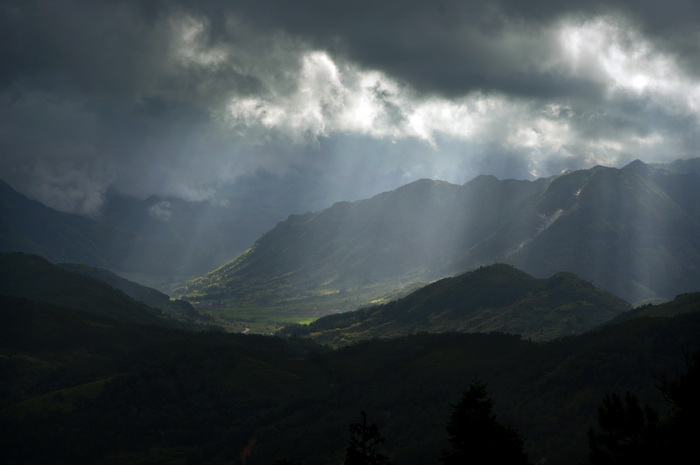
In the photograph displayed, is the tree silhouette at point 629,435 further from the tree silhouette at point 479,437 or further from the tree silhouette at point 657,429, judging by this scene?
the tree silhouette at point 479,437

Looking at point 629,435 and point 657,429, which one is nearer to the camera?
point 657,429

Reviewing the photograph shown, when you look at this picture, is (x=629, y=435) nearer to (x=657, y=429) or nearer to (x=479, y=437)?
(x=657, y=429)

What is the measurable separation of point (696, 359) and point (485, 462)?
28.0m

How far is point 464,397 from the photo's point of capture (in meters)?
62.9

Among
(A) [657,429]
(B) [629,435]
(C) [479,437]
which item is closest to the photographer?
(C) [479,437]

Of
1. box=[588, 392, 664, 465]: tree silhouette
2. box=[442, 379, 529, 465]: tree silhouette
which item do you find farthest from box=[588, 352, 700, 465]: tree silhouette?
box=[442, 379, 529, 465]: tree silhouette

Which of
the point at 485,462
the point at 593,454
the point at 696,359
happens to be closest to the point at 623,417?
the point at 593,454

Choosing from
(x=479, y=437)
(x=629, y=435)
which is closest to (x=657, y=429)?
(x=629, y=435)

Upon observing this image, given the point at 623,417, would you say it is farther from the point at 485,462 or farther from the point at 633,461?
the point at 485,462

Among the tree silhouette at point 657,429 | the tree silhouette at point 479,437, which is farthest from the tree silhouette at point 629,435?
the tree silhouette at point 479,437

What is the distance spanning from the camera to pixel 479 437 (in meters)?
60.8

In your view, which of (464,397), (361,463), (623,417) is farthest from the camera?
(623,417)

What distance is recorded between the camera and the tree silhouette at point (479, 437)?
197 ft

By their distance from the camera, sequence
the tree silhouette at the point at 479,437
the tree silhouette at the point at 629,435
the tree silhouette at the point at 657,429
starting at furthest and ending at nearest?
the tree silhouette at the point at 629,435 < the tree silhouette at the point at 657,429 < the tree silhouette at the point at 479,437
